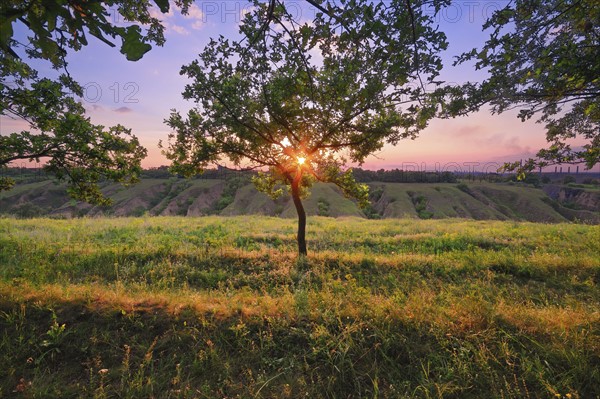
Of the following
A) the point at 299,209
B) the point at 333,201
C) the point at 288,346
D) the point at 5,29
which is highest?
the point at 5,29

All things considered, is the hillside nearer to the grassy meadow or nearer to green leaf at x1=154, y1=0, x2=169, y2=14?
the grassy meadow

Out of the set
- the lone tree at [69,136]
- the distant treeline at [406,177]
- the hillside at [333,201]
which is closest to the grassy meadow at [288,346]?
the lone tree at [69,136]

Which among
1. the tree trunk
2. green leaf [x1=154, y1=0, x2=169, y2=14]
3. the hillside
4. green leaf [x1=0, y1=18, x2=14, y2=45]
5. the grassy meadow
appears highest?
green leaf [x1=154, y1=0, x2=169, y2=14]

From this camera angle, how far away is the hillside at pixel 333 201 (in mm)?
93562

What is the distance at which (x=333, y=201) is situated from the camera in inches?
3588

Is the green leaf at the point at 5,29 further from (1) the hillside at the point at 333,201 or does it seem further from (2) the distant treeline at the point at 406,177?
(2) the distant treeline at the point at 406,177

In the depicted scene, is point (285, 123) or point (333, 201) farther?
point (333, 201)

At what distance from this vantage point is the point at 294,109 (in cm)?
994

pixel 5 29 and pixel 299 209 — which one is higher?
pixel 5 29

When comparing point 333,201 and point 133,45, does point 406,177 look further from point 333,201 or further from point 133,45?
point 133,45

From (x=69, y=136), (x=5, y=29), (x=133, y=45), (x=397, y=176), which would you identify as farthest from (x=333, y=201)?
(x=5, y=29)

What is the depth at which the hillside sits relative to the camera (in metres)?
93.6

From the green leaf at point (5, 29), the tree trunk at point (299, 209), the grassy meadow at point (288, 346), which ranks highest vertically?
the green leaf at point (5, 29)

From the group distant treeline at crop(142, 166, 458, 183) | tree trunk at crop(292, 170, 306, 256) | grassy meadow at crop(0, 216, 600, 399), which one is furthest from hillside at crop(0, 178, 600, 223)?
grassy meadow at crop(0, 216, 600, 399)
